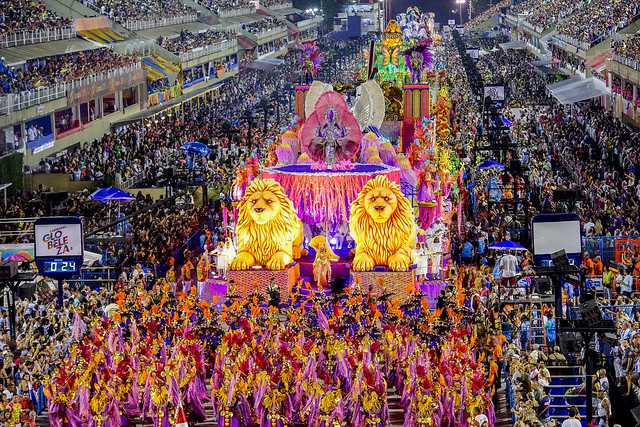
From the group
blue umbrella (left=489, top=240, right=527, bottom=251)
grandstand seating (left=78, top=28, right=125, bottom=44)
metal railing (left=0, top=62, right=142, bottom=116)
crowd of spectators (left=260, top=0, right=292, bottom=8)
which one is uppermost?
crowd of spectators (left=260, top=0, right=292, bottom=8)

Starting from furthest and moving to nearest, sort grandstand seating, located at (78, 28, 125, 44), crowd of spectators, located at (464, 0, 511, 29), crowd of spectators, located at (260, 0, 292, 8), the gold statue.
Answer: crowd of spectators, located at (464, 0, 511, 29) < crowd of spectators, located at (260, 0, 292, 8) < grandstand seating, located at (78, 28, 125, 44) < the gold statue

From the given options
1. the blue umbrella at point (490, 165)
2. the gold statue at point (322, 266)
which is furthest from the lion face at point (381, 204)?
the blue umbrella at point (490, 165)

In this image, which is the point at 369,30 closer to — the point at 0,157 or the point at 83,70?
the point at 83,70

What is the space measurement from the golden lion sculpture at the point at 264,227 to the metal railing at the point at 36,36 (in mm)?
24172

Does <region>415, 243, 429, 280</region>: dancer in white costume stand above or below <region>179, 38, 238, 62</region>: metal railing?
below

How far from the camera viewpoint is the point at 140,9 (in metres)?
74.5

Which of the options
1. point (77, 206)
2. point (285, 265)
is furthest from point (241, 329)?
point (77, 206)

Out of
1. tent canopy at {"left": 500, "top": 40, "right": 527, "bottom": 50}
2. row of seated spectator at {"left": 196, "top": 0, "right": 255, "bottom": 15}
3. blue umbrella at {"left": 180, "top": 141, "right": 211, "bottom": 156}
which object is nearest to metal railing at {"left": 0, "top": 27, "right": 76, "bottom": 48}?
blue umbrella at {"left": 180, "top": 141, "right": 211, "bottom": 156}

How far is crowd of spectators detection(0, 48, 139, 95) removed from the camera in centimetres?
4403

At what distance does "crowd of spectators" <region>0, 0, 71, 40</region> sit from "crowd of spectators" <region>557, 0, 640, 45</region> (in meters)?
25.3

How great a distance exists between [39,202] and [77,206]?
102cm

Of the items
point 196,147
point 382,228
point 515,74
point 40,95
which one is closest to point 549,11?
point 515,74

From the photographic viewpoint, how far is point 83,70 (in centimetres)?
5191

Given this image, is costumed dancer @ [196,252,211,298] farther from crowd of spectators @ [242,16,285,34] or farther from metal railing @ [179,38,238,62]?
crowd of spectators @ [242,16,285,34]
